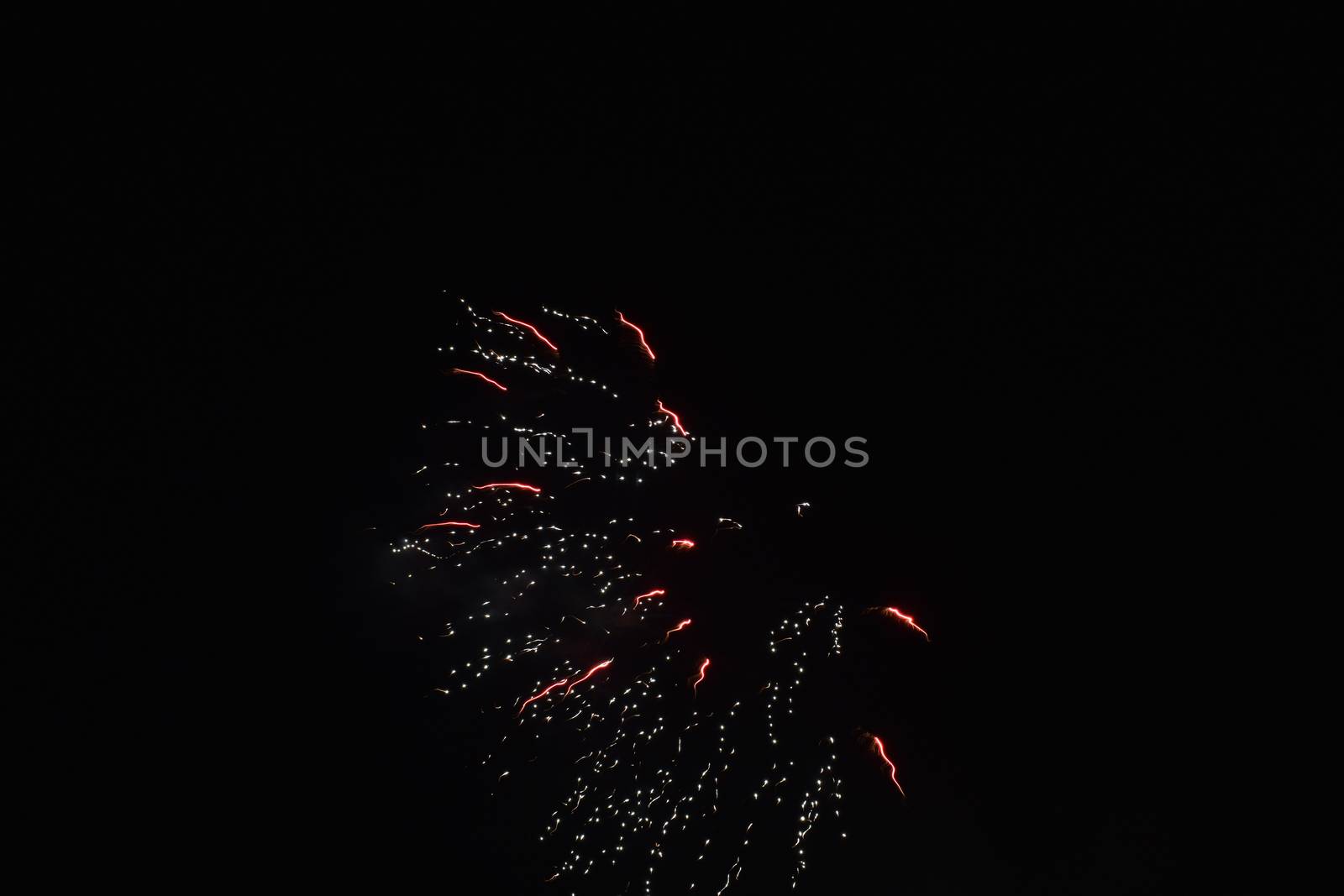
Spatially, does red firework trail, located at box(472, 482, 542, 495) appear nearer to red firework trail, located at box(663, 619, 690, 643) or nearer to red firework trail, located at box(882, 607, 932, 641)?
red firework trail, located at box(663, 619, 690, 643)

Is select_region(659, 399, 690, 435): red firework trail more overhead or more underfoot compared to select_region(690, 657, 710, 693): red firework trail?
more overhead

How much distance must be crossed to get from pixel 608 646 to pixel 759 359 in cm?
73

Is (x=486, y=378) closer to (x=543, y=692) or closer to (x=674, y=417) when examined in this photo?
(x=674, y=417)

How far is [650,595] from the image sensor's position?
6.03 feet

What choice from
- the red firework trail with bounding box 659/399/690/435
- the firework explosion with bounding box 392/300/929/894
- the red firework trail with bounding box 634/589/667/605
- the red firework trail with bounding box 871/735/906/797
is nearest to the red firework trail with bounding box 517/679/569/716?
the firework explosion with bounding box 392/300/929/894

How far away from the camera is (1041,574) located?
6.08 ft

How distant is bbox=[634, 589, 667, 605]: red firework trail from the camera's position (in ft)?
6.00

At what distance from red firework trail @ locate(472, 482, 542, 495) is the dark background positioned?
0.19m

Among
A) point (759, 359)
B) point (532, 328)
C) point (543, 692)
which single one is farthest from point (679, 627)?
point (532, 328)

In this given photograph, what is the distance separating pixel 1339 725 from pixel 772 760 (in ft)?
4.13

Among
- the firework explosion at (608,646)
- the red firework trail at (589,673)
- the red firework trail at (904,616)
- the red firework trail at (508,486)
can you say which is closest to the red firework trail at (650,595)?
the firework explosion at (608,646)

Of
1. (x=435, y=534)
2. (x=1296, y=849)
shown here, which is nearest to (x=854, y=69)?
(x=435, y=534)

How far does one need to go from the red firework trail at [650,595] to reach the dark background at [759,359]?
0.18m

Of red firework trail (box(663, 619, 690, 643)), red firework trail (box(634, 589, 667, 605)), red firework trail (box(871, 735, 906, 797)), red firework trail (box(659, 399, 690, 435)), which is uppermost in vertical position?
red firework trail (box(659, 399, 690, 435))
